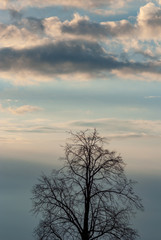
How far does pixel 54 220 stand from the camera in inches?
888

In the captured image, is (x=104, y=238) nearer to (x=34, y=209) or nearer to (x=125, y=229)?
(x=125, y=229)

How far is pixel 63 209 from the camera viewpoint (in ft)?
74.8

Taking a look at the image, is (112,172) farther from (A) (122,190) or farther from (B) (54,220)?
(B) (54,220)

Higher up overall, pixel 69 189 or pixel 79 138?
pixel 79 138

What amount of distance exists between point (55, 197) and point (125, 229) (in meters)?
4.46

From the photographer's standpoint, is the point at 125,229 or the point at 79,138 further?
the point at 79,138

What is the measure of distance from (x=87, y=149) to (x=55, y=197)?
3.43 meters

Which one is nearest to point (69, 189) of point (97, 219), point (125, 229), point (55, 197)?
point (55, 197)

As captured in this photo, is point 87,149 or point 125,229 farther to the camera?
point 87,149

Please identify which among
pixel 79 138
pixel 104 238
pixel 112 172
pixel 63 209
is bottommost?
pixel 104 238

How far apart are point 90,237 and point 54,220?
230 centimetres

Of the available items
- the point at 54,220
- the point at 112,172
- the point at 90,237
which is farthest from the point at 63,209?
the point at 112,172

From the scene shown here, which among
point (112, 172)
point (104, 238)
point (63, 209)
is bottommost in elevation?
point (104, 238)

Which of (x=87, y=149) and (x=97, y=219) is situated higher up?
(x=87, y=149)
